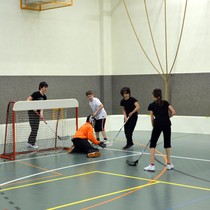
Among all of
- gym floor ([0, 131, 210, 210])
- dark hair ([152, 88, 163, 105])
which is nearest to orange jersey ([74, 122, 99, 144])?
gym floor ([0, 131, 210, 210])

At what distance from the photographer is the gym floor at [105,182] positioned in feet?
20.1

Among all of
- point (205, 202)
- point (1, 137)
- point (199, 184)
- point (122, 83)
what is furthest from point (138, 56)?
point (205, 202)

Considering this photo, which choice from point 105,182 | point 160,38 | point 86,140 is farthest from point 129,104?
point 160,38

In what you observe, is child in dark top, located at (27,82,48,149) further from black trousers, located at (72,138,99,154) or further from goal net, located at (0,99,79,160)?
black trousers, located at (72,138,99,154)

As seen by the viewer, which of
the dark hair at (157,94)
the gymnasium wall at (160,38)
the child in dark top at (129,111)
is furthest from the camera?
the gymnasium wall at (160,38)

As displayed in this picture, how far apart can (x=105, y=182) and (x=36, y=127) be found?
4436 mm

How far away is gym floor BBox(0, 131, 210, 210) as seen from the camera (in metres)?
6.12

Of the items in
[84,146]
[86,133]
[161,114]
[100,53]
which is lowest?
[84,146]

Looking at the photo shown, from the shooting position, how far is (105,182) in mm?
7441

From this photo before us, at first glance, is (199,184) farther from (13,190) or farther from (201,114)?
(201,114)

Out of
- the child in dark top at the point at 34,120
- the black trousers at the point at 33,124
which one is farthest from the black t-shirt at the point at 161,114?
the black trousers at the point at 33,124

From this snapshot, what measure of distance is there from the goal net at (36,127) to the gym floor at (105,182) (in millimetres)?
681

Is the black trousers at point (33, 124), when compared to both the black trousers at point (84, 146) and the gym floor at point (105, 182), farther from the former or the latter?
the black trousers at point (84, 146)

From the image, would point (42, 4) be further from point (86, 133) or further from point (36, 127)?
point (86, 133)
